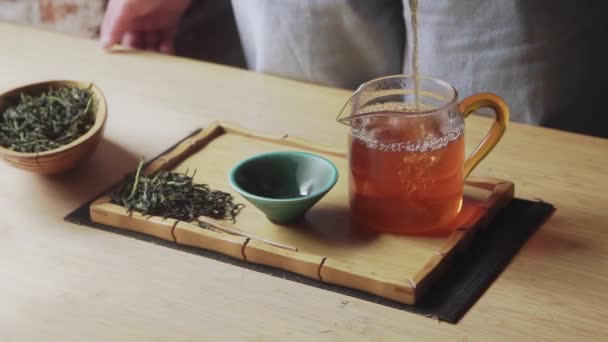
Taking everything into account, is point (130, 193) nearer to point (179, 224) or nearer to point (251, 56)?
point (179, 224)

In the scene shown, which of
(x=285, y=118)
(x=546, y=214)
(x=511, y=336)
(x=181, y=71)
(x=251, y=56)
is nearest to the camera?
(x=511, y=336)

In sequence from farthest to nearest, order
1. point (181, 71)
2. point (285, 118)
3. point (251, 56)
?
point (251, 56), point (181, 71), point (285, 118)

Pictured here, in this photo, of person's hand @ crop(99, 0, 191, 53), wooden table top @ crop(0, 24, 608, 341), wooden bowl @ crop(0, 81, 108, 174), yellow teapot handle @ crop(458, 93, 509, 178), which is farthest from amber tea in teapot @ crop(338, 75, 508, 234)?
person's hand @ crop(99, 0, 191, 53)

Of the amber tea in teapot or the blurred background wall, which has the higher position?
the amber tea in teapot

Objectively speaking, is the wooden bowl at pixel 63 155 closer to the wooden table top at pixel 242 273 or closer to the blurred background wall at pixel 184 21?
the wooden table top at pixel 242 273

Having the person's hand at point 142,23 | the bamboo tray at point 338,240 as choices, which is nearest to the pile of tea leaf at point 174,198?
the bamboo tray at point 338,240

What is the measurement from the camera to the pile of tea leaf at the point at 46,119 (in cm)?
115

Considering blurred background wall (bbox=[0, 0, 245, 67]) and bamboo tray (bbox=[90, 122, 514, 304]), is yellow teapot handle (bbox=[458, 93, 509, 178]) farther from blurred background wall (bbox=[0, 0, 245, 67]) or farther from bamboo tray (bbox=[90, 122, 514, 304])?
blurred background wall (bbox=[0, 0, 245, 67])

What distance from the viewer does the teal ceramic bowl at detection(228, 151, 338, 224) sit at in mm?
1022

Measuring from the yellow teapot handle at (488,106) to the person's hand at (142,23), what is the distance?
911 millimetres

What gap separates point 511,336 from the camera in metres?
0.82

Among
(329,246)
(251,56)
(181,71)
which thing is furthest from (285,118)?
(251,56)

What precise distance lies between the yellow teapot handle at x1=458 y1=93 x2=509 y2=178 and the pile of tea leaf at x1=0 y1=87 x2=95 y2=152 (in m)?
0.55

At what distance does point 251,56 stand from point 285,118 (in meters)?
0.51
